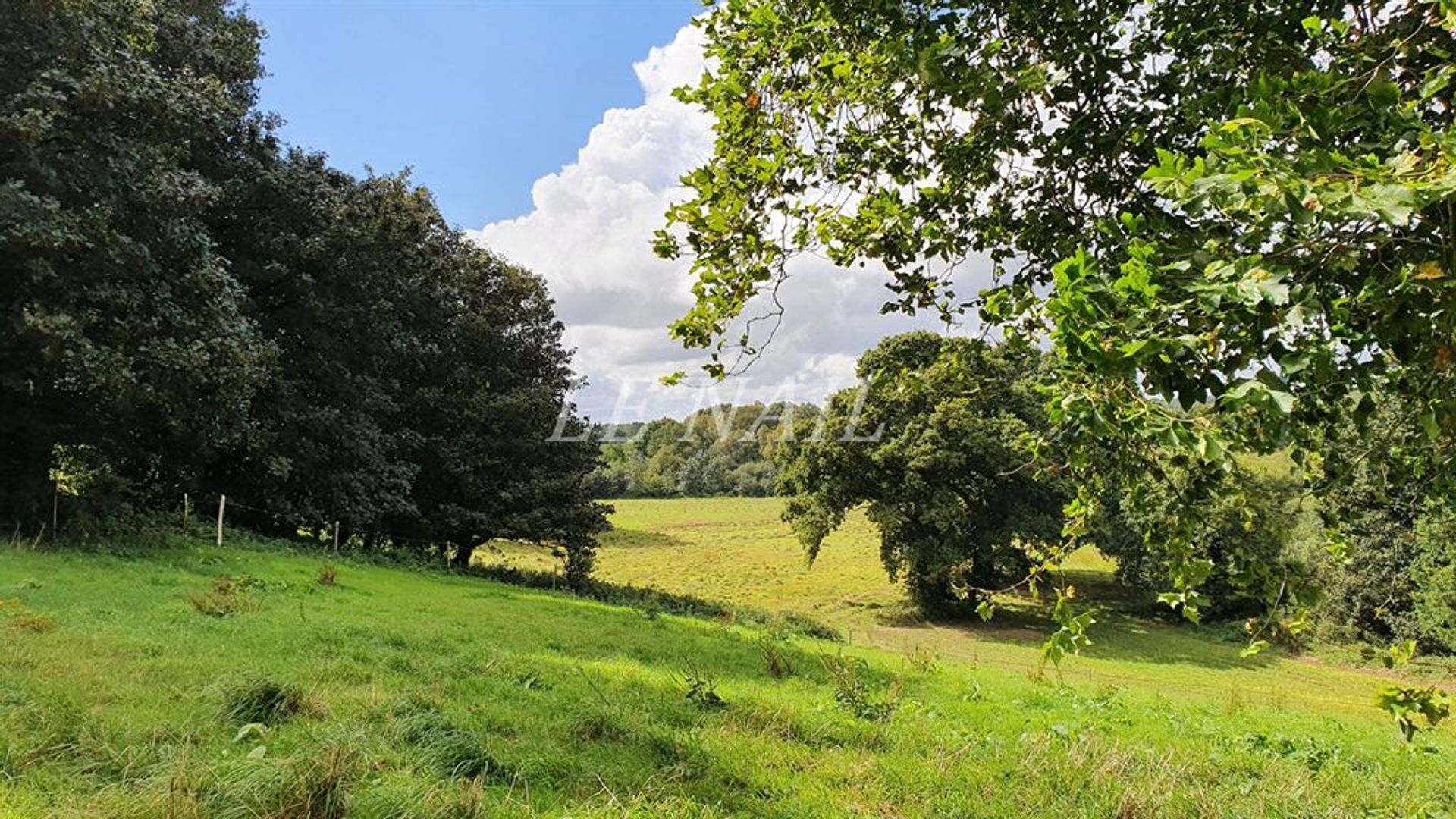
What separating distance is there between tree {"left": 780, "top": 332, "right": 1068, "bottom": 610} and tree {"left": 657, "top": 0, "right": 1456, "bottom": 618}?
2549 centimetres

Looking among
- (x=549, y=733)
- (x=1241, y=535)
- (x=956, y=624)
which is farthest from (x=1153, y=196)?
(x=956, y=624)

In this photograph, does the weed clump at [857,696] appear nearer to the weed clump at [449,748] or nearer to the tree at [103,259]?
the weed clump at [449,748]

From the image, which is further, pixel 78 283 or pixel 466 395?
pixel 466 395

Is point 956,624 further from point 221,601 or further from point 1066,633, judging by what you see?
point 1066,633

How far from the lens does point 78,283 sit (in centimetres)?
1508

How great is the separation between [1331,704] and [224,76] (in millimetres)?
32855

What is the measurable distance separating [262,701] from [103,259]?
43.5ft

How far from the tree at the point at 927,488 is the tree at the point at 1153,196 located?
2549 cm

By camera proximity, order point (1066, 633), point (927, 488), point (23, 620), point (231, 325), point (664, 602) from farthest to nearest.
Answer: point (927, 488) < point (664, 602) < point (231, 325) < point (23, 620) < point (1066, 633)

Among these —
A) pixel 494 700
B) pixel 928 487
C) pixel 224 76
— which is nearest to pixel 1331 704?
pixel 928 487

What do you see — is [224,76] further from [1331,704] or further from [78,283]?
[1331,704]

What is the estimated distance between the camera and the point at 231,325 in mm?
17312

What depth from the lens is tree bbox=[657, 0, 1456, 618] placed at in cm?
170

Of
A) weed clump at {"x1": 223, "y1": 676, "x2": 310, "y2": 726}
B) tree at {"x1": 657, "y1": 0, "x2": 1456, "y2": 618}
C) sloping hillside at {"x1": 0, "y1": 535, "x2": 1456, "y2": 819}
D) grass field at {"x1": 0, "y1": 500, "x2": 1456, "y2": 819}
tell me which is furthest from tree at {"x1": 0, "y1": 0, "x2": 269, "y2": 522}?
tree at {"x1": 657, "y1": 0, "x2": 1456, "y2": 618}
